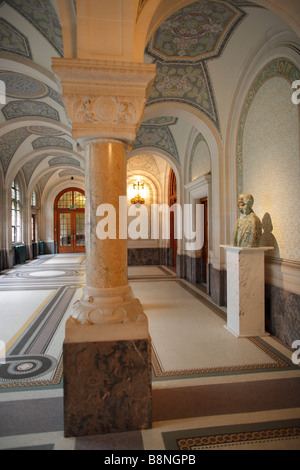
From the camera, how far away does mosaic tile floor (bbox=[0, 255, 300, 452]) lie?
2150 millimetres

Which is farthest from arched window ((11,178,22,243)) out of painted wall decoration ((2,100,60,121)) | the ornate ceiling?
painted wall decoration ((2,100,60,121))

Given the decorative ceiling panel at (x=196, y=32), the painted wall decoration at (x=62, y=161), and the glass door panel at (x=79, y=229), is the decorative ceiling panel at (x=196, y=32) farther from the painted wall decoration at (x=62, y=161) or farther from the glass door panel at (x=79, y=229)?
the glass door panel at (x=79, y=229)

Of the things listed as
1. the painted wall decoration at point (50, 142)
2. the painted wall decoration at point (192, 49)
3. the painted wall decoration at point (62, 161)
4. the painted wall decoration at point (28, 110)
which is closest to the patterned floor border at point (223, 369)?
the painted wall decoration at point (192, 49)

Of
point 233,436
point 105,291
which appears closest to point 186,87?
point 105,291

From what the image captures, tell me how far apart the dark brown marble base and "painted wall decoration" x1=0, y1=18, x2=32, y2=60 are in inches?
179

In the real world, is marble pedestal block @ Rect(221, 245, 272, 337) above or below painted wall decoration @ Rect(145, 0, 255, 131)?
below

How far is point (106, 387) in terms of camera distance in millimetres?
2223

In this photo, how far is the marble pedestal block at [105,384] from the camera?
219 cm

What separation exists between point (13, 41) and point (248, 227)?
176 inches

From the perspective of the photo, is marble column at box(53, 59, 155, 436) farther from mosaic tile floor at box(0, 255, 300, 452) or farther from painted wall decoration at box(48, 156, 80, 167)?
painted wall decoration at box(48, 156, 80, 167)

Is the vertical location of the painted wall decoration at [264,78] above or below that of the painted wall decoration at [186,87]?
below

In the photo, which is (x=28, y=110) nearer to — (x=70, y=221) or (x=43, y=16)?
(x=43, y=16)

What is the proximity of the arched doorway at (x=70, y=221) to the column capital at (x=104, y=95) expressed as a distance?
660 inches
